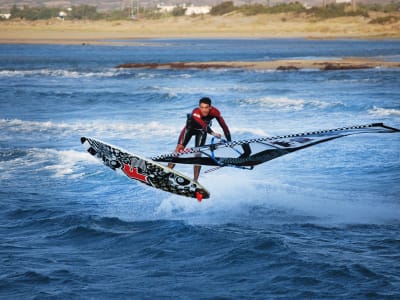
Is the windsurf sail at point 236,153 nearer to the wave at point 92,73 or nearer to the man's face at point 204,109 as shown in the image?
the man's face at point 204,109

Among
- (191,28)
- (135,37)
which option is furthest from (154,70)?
(191,28)

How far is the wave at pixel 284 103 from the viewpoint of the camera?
1031 inches

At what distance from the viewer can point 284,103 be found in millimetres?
27375

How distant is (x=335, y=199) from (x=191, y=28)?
326 ft

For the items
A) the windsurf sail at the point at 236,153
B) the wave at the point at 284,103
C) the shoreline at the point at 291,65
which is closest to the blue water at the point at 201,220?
the windsurf sail at the point at 236,153

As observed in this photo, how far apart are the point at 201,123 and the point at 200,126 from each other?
12 centimetres

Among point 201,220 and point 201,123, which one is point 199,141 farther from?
point 201,220

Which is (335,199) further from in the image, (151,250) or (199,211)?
(151,250)

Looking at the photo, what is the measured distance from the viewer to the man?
1150cm

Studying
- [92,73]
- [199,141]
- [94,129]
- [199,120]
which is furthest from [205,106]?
[92,73]

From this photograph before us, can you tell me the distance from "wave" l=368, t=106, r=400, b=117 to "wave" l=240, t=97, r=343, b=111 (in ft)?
6.44

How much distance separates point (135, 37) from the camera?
3942 inches


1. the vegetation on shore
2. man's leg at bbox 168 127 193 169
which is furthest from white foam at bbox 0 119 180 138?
the vegetation on shore

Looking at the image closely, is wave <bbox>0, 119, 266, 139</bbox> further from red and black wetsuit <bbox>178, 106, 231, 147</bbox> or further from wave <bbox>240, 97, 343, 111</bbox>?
red and black wetsuit <bbox>178, 106, 231, 147</bbox>
